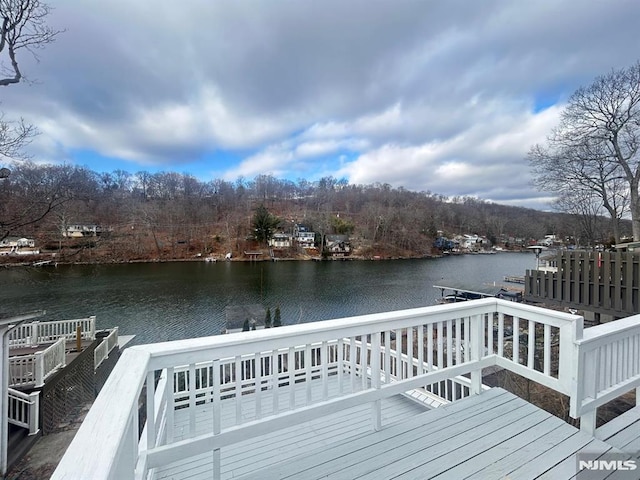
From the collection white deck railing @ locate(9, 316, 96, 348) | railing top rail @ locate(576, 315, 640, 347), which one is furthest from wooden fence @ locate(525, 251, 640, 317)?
white deck railing @ locate(9, 316, 96, 348)

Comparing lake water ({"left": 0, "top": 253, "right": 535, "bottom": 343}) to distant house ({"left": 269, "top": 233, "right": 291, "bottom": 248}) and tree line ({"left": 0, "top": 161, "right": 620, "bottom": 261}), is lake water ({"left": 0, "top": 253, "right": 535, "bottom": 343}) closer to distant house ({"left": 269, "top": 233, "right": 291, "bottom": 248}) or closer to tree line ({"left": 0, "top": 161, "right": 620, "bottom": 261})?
tree line ({"left": 0, "top": 161, "right": 620, "bottom": 261})

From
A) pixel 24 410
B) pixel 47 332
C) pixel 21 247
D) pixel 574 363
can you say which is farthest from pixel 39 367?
pixel 574 363

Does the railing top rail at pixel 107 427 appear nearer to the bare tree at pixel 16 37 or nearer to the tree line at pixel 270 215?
the bare tree at pixel 16 37

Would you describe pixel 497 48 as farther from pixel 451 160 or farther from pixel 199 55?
pixel 451 160

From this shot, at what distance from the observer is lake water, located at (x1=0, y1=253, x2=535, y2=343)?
1328cm

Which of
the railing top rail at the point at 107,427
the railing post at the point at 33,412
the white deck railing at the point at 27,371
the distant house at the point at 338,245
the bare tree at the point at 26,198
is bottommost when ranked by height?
the railing post at the point at 33,412

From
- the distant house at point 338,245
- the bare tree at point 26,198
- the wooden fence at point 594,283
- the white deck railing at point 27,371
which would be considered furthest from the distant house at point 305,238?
the white deck railing at point 27,371

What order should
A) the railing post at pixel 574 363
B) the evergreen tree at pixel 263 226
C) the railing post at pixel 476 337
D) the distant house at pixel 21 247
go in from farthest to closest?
the evergreen tree at pixel 263 226 < the distant house at pixel 21 247 < the railing post at pixel 476 337 < the railing post at pixel 574 363

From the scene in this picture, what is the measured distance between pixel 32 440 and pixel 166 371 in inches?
245

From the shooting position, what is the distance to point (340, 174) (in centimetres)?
6594

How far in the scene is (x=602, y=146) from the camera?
9.98 meters

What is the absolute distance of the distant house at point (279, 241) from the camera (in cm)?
4041

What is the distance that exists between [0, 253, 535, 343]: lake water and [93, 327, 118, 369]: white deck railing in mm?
1376

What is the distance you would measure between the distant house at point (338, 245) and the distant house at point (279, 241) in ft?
17.9
